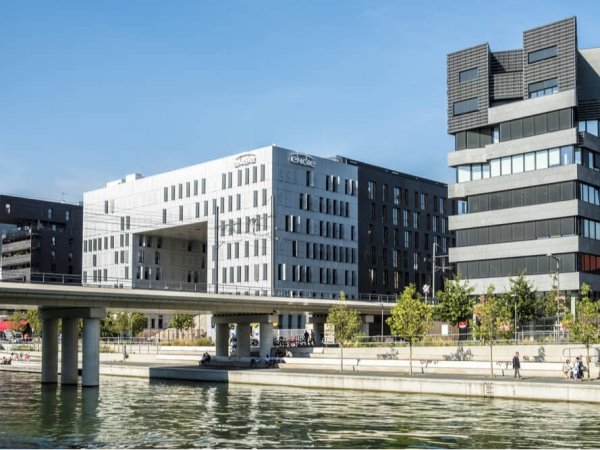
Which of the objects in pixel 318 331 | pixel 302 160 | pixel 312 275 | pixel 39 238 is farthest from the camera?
pixel 39 238

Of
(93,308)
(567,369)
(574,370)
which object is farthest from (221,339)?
(574,370)

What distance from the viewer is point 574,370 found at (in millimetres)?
51625

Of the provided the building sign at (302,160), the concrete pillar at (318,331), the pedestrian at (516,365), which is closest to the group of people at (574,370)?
the pedestrian at (516,365)

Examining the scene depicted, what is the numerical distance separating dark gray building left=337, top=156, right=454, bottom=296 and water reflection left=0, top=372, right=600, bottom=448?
75547 millimetres

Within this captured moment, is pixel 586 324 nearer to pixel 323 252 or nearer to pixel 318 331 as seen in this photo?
pixel 318 331

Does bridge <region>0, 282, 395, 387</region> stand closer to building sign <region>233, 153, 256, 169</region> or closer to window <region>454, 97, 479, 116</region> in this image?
window <region>454, 97, 479, 116</region>

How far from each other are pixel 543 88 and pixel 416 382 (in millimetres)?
38647

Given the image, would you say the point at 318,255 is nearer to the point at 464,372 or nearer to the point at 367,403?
the point at 464,372

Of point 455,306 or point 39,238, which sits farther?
point 39,238

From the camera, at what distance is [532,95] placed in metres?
81.8

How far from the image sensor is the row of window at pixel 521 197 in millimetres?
78562

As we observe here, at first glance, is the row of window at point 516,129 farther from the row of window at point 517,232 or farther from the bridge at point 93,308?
the bridge at point 93,308

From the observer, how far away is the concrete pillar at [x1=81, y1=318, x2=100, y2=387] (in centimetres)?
6278

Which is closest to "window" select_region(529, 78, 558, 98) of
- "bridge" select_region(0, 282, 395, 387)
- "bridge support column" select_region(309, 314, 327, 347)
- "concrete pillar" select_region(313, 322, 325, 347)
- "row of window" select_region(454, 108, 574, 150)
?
"row of window" select_region(454, 108, 574, 150)
